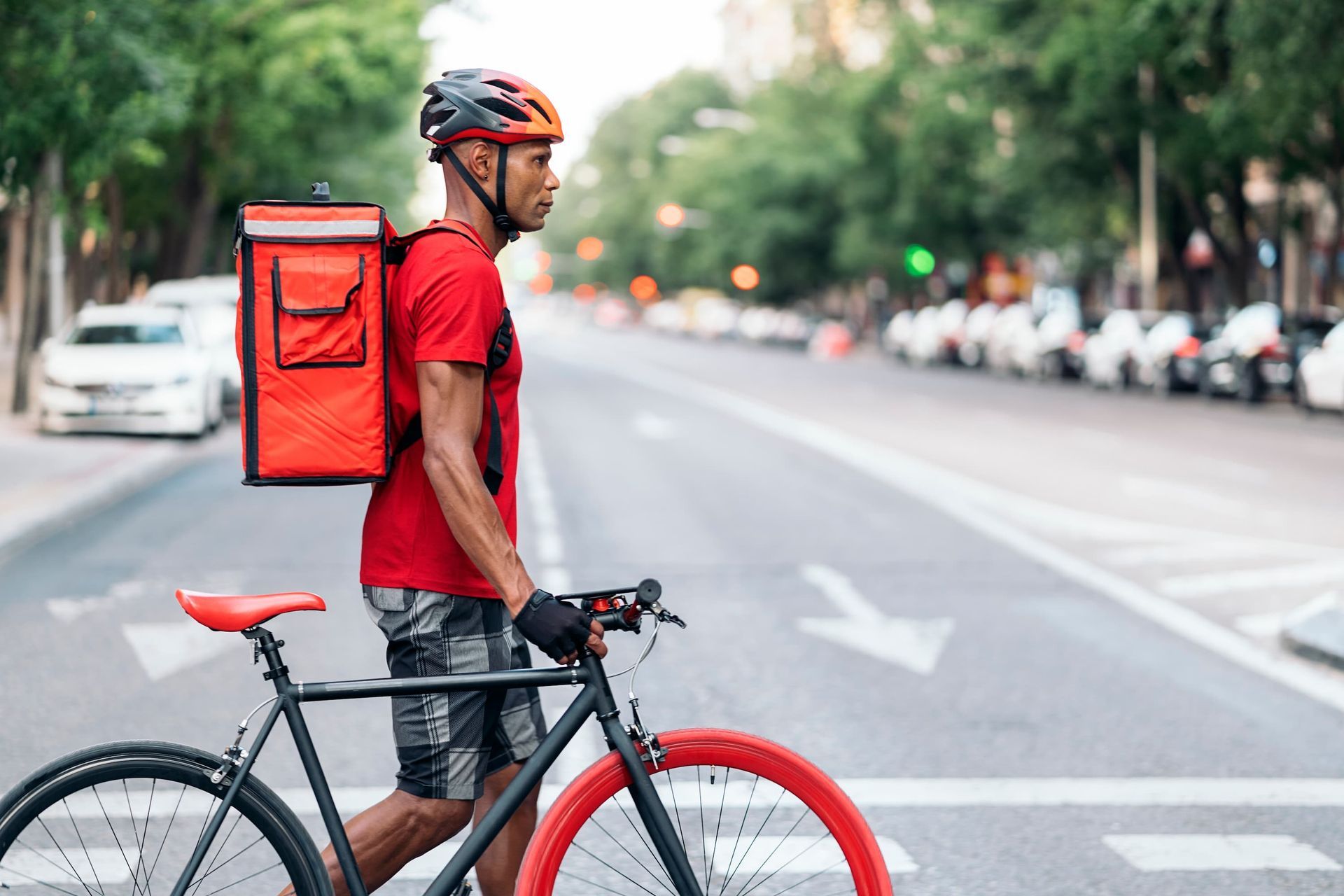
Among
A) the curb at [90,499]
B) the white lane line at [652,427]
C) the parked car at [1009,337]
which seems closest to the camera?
the curb at [90,499]

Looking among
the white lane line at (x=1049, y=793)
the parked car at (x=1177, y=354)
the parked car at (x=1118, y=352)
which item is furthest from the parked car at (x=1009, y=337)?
the white lane line at (x=1049, y=793)

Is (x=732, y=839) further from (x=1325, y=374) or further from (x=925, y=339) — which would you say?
(x=925, y=339)

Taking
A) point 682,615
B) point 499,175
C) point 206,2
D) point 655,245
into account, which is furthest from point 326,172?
point 655,245

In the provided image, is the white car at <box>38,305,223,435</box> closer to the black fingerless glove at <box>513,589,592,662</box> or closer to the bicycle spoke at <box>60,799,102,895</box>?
the bicycle spoke at <box>60,799,102,895</box>

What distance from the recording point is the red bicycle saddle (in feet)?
11.4

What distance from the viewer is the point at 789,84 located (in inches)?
3103

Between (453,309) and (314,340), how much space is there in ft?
0.85

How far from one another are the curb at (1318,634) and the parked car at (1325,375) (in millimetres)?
18699

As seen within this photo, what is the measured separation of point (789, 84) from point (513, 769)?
7687cm

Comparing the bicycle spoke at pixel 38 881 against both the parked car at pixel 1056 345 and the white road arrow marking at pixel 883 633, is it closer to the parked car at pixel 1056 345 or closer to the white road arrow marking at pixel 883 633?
the white road arrow marking at pixel 883 633

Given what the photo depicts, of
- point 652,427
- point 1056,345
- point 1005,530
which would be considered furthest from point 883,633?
point 1056,345

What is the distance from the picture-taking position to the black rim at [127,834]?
340 centimetres

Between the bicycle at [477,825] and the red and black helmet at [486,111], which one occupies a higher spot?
the red and black helmet at [486,111]

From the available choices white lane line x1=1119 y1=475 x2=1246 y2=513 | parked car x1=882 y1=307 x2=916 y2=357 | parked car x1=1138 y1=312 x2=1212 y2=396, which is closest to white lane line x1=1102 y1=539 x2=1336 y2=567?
white lane line x1=1119 y1=475 x2=1246 y2=513
